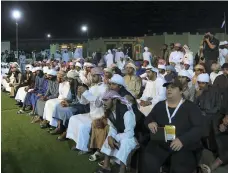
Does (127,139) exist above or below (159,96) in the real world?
below

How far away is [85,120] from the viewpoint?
5.19 m

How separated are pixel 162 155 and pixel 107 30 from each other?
23115 millimetres

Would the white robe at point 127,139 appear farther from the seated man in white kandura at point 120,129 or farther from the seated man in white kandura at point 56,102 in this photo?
the seated man in white kandura at point 56,102

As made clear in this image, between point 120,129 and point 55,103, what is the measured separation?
2.80 meters

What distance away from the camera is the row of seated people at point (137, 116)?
333cm

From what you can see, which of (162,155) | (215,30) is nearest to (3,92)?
(162,155)

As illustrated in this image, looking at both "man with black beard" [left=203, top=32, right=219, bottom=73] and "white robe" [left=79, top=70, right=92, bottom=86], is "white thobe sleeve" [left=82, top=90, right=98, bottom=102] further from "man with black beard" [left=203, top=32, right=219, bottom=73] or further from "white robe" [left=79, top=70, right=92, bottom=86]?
"man with black beard" [left=203, top=32, right=219, bottom=73]

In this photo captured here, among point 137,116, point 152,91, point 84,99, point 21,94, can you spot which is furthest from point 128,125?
point 21,94

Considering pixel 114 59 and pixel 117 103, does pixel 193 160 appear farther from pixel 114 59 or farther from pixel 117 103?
pixel 114 59

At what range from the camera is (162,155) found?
3338mm

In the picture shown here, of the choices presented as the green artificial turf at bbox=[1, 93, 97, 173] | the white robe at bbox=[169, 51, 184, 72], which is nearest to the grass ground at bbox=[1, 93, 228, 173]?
the green artificial turf at bbox=[1, 93, 97, 173]

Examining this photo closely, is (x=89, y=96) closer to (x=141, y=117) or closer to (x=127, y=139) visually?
(x=141, y=117)

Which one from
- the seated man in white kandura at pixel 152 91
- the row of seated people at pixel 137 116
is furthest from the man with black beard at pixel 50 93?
the seated man in white kandura at pixel 152 91

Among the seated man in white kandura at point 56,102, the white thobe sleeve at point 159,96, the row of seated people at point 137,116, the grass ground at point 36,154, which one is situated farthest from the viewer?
the seated man in white kandura at point 56,102
